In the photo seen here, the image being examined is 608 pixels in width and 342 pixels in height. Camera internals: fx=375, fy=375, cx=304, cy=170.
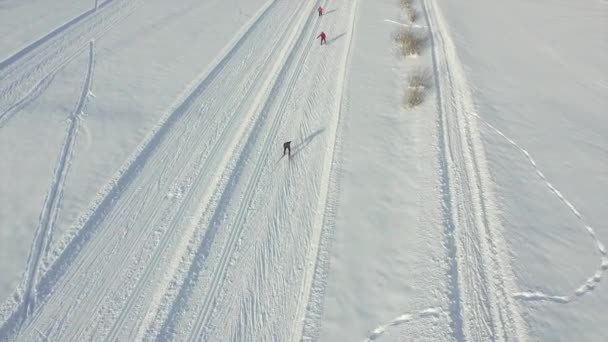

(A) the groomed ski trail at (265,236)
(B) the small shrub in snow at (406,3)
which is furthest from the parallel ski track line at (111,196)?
(B) the small shrub in snow at (406,3)

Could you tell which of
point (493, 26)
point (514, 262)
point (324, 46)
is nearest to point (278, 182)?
point (514, 262)

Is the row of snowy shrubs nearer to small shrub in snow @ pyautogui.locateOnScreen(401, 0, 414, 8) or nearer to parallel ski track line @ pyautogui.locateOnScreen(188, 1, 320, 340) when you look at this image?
small shrub in snow @ pyautogui.locateOnScreen(401, 0, 414, 8)

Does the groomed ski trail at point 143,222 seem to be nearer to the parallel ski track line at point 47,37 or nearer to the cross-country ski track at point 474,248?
the cross-country ski track at point 474,248

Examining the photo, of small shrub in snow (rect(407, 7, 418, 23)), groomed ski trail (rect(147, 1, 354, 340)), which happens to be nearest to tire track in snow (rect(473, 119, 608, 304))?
groomed ski trail (rect(147, 1, 354, 340))

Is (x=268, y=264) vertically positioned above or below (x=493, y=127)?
below

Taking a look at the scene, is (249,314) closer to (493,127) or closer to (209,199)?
(209,199)

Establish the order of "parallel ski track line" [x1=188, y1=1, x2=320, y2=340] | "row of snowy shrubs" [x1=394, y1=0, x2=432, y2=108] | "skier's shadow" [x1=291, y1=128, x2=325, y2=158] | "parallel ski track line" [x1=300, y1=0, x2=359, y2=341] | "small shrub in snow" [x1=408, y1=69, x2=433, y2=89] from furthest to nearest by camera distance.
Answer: "small shrub in snow" [x1=408, y1=69, x2=433, y2=89] < "row of snowy shrubs" [x1=394, y1=0, x2=432, y2=108] < "skier's shadow" [x1=291, y1=128, x2=325, y2=158] < "parallel ski track line" [x1=188, y1=1, x2=320, y2=340] < "parallel ski track line" [x1=300, y1=0, x2=359, y2=341]

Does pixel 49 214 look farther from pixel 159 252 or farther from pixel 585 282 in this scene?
pixel 585 282
